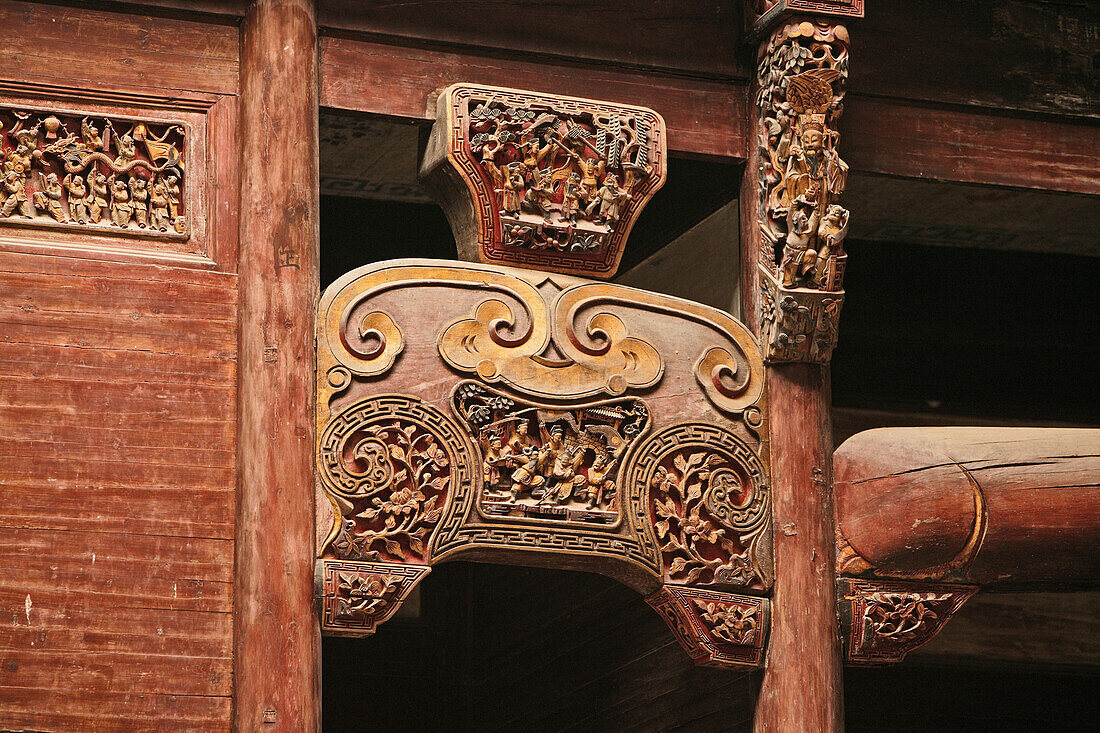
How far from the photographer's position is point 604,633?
700cm

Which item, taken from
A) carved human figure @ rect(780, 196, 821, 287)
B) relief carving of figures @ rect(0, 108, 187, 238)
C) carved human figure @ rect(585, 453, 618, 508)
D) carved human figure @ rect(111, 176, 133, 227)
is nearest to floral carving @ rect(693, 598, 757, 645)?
carved human figure @ rect(585, 453, 618, 508)

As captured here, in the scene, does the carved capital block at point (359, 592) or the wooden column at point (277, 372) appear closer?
the wooden column at point (277, 372)

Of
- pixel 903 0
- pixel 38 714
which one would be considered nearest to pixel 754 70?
pixel 903 0

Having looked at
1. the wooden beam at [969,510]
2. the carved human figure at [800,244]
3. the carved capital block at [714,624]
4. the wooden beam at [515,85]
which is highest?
the wooden beam at [515,85]

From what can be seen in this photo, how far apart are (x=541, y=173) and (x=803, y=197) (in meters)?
0.93

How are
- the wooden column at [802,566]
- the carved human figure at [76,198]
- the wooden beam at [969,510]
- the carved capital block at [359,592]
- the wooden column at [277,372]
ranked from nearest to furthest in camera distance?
the wooden column at [277,372] < the carved capital block at [359,592] < the carved human figure at [76,198] < the wooden column at [802,566] < the wooden beam at [969,510]

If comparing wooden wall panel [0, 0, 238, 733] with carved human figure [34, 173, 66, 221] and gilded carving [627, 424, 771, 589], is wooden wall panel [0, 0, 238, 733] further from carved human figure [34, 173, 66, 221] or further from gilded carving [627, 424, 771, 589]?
gilded carving [627, 424, 771, 589]

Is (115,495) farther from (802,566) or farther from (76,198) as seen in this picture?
(802,566)

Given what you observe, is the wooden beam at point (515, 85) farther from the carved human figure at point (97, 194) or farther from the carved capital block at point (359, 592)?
the carved capital block at point (359, 592)

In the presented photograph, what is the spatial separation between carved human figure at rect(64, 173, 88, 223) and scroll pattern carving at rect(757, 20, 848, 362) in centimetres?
234

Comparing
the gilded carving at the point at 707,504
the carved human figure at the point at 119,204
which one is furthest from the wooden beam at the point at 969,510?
the carved human figure at the point at 119,204

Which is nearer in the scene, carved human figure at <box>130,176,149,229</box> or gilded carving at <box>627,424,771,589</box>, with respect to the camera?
carved human figure at <box>130,176,149,229</box>

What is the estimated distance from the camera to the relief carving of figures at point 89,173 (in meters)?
5.45

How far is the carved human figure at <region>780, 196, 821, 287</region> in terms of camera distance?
605 centimetres
